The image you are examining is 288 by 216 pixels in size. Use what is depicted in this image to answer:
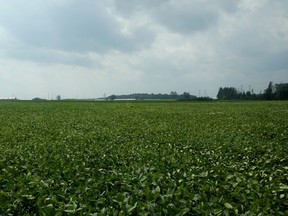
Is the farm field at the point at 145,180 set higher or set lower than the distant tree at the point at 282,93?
lower

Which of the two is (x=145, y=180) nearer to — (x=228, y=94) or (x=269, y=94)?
(x=269, y=94)

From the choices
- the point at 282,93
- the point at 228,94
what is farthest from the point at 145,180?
the point at 228,94

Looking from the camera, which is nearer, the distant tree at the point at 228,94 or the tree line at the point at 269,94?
the tree line at the point at 269,94

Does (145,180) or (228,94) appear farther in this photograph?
(228,94)

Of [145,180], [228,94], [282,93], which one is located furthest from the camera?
[228,94]

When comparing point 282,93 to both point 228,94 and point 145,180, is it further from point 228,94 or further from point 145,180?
point 145,180

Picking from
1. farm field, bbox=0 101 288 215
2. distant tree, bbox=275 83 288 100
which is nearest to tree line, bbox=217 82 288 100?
distant tree, bbox=275 83 288 100

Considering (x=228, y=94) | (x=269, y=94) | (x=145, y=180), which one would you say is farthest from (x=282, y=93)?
(x=145, y=180)

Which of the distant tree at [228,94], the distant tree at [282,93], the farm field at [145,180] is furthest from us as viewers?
the distant tree at [228,94]

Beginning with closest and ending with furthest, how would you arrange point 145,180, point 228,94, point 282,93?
1. point 145,180
2. point 282,93
3. point 228,94

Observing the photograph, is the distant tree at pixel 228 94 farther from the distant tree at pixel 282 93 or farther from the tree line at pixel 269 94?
the distant tree at pixel 282 93

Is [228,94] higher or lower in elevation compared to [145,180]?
higher

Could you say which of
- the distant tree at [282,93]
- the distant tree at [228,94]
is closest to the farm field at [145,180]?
Answer: the distant tree at [282,93]

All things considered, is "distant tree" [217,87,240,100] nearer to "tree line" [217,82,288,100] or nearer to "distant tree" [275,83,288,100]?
"tree line" [217,82,288,100]
